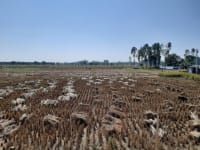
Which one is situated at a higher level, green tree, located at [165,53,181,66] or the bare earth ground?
green tree, located at [165,53,181,66]

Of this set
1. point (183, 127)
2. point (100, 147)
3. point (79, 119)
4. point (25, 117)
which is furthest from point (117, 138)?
point (25, 117)

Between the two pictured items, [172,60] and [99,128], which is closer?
[99,128]

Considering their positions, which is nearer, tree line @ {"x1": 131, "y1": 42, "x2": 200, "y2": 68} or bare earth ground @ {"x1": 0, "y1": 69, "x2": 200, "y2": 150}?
bare earth ground @ {"x1": 0, "y1": 69, "x2": 200, "y2": 150}

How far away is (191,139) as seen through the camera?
753cm

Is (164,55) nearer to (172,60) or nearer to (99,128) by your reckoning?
(172,60)

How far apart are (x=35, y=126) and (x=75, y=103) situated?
4.90 m

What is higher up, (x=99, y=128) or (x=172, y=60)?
(x=172, y=60)

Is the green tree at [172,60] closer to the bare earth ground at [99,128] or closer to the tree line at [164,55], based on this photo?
the tree line at [164,55]

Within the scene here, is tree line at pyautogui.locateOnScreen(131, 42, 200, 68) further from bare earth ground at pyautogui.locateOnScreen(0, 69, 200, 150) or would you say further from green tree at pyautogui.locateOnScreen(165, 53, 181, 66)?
bare earth ground at pyautogui.locateOnScreen(0, 69, 200, 150)

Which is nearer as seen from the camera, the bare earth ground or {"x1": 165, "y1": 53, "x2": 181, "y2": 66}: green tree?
the bare earth ground

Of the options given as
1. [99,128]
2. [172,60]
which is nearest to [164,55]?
[172,60]

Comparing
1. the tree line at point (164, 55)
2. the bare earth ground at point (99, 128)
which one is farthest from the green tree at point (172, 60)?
the bare earth ground at point (99, 128)

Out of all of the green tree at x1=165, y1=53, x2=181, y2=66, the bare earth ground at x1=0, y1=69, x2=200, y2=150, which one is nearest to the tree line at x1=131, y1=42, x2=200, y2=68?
the green tree at x1=165, y1=53, x2=181, y2=66

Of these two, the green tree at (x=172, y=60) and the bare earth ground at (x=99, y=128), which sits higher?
the green tree at (x=172, y=60)
